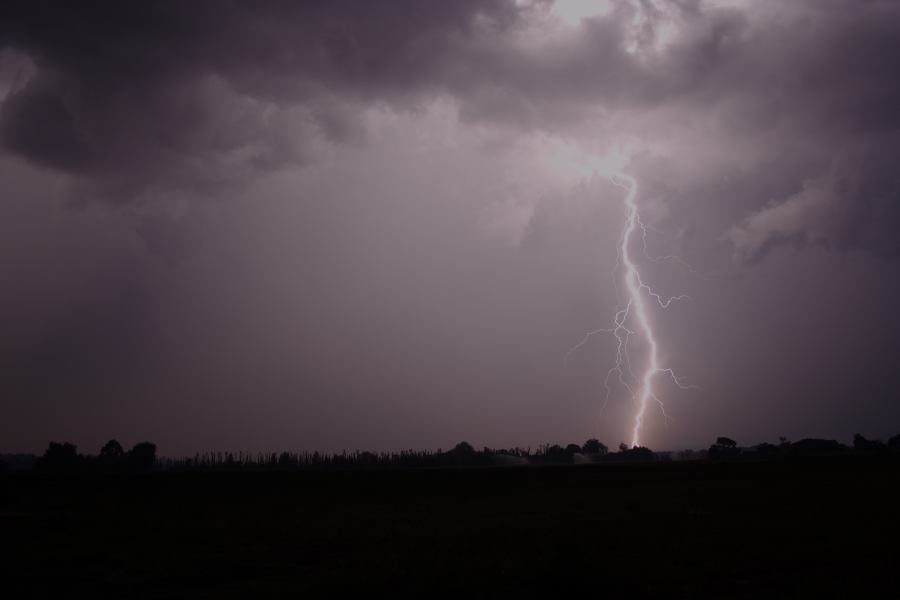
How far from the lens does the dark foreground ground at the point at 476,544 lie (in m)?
13.7

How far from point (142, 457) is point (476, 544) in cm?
10577

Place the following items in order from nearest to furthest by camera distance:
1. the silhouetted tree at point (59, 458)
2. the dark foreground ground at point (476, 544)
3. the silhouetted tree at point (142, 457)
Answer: the dark foreground ground at point (476, 544) → the silhouetted tree at point (59, 458) → the silhouetted tree at point (142, 457)

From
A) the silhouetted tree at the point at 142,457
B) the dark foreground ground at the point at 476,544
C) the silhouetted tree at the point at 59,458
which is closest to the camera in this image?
the dark foreground ground at the point at 476,544

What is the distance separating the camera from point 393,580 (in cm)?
1401

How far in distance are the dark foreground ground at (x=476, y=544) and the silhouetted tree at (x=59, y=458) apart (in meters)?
64.2

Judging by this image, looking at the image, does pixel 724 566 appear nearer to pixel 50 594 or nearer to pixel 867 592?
pixel 867 592

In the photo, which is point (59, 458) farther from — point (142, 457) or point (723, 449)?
point (723, 449)

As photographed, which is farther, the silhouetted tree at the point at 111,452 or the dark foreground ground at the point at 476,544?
the silhouetted tree at the point at 111,452

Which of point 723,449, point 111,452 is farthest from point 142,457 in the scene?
point 723,449

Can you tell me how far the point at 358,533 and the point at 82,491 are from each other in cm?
3350

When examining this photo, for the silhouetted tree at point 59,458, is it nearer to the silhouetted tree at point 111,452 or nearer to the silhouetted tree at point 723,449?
the silhouetted tree at point 111,452

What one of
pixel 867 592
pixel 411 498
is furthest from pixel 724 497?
pixel 867 592

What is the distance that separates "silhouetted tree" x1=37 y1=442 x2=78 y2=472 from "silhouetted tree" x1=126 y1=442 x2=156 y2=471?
32.7ft

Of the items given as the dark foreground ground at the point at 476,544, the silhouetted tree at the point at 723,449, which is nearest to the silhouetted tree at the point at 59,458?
the dark foreground ground at the point at 476,544
